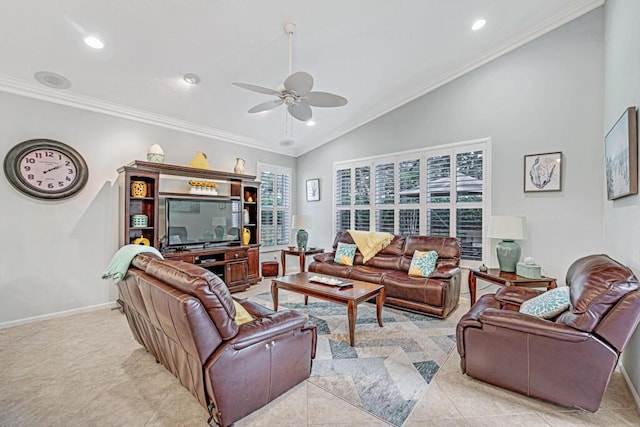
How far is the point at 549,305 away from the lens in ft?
7.55

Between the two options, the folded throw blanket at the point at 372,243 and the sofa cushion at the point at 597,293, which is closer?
the sofa cushion at the point at 597,293

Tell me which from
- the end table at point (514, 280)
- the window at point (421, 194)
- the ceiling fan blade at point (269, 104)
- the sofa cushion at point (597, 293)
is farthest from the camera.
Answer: the window at point (421, 194)

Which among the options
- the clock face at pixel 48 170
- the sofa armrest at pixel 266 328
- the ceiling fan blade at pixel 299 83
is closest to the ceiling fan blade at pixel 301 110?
the ceiling fan blade at pixel 299 83

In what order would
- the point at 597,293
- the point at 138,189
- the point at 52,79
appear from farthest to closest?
the point at 138,189, the point at 52,79, the point at 597,293

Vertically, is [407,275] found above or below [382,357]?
above

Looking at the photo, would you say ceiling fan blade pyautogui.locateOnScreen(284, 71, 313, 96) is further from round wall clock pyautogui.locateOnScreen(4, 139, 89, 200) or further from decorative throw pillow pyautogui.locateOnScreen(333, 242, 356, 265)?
round wall clock pyautogui.locateOnScreen(4, 139, 89, 200)

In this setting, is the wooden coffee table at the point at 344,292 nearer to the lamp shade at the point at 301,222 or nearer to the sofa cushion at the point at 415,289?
the sofa cushion at the point at 415,289

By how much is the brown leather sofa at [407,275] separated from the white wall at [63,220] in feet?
10.3

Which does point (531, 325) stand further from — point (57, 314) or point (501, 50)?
point (57, 314)

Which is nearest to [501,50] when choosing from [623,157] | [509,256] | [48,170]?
[623,157]

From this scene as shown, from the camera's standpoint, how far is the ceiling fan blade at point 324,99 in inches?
117

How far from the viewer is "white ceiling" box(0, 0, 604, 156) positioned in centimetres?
285

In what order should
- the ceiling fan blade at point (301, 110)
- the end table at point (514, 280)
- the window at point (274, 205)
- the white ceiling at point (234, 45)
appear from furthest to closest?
the window at point (274, 205), the end table at point (514, 280), the ceiling fan blade at point (301, 110), the white ceiling at point (234, 45)

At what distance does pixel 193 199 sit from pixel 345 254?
8.46 feet
